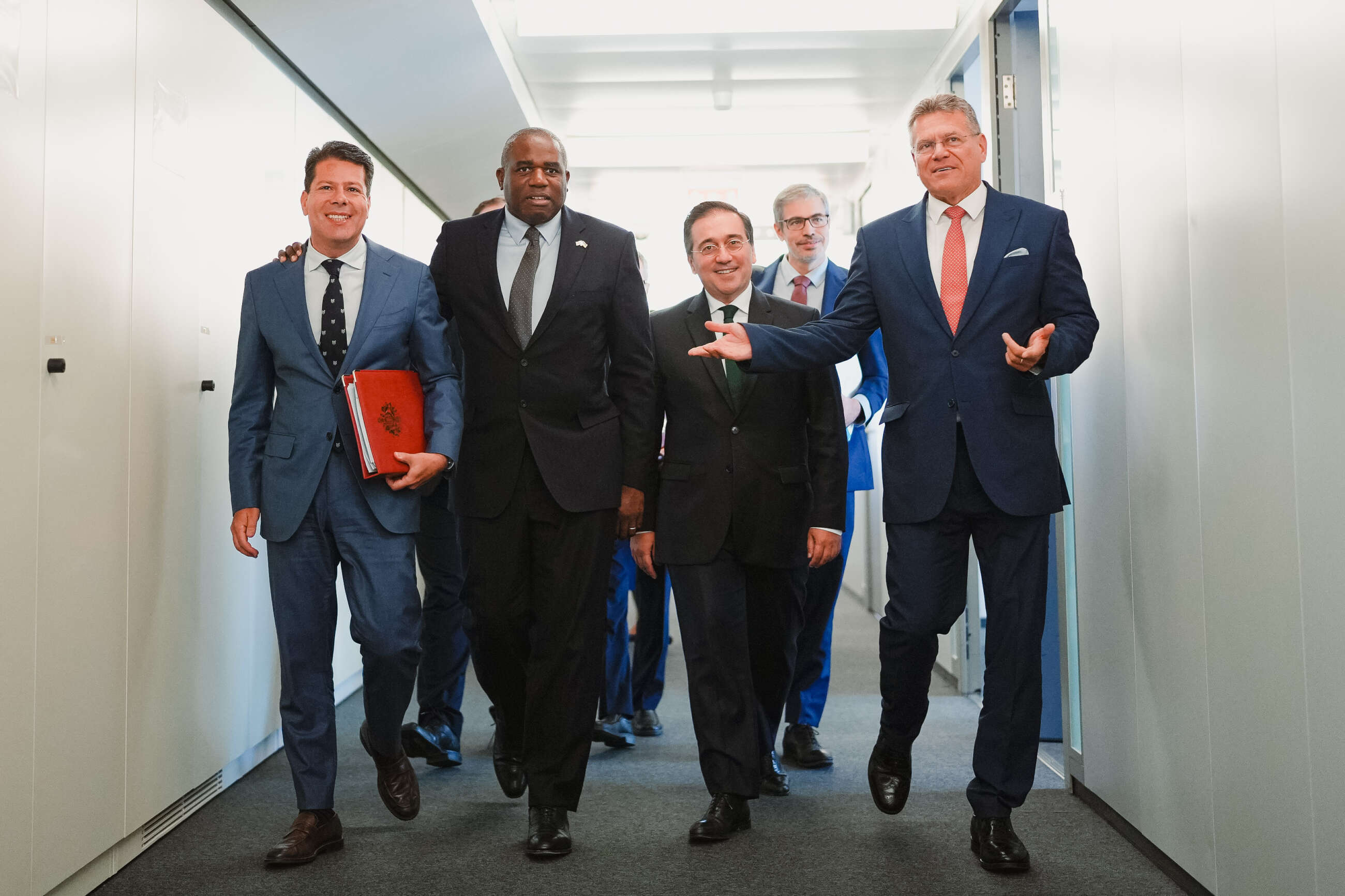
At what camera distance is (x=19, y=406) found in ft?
6.91

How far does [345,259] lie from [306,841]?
144 centimetres

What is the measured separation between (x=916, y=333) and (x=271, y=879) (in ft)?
6.40

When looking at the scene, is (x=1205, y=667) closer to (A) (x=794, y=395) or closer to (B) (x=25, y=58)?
(A) (x=794, y=395)

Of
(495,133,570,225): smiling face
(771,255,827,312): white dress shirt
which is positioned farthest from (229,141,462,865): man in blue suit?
(771,255,827,312): white dress shirt

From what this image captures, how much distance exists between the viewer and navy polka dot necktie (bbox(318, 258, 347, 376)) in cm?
265

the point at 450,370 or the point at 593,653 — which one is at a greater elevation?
the point at 450,370

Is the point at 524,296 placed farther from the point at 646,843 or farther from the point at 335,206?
the point at 646,843

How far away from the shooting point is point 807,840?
2.64m

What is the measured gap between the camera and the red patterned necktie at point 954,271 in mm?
2547

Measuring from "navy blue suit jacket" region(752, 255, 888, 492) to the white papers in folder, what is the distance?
161 centimetres

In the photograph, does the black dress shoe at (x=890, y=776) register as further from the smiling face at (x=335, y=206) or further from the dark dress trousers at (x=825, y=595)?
the smiling face at (x=335, y=206)

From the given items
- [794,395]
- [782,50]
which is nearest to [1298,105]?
[794,395]

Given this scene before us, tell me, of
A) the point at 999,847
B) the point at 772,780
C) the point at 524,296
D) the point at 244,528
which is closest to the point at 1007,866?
the point at 999,847

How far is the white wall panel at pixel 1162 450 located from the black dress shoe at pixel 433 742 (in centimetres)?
203
